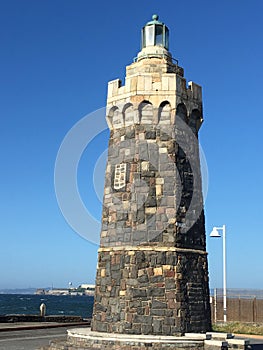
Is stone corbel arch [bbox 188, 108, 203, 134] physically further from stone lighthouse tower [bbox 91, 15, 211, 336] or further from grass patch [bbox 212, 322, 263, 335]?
grass patch [bbox 212, 322, 263, 335]

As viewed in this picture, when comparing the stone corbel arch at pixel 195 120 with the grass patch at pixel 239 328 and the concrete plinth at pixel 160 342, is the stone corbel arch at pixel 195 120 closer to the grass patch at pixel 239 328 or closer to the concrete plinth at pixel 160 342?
the concrete plinth at pixel 160 342

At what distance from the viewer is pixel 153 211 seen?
1376 cm

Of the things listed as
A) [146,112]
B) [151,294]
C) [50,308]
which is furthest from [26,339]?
[50,308]

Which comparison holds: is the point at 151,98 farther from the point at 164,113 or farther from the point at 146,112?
the point at 164,113

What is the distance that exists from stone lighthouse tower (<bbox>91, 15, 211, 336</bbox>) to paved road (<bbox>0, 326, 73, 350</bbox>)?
3.37m

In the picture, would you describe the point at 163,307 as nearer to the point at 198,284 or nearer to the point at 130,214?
the point at 198,284

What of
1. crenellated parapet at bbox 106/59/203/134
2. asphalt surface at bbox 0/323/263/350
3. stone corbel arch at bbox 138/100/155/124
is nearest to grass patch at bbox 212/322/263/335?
asphalt surface at bbox 0/323/263/350

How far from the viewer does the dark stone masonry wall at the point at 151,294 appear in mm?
13070

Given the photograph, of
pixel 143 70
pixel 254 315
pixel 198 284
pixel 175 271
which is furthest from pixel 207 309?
pixel 254 315

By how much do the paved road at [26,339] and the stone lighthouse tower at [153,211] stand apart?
11.0 feet

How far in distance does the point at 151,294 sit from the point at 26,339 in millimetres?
6998

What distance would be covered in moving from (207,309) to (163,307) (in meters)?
1.66

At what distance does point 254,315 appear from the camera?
27.1 metres

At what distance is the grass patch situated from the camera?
23078mm
